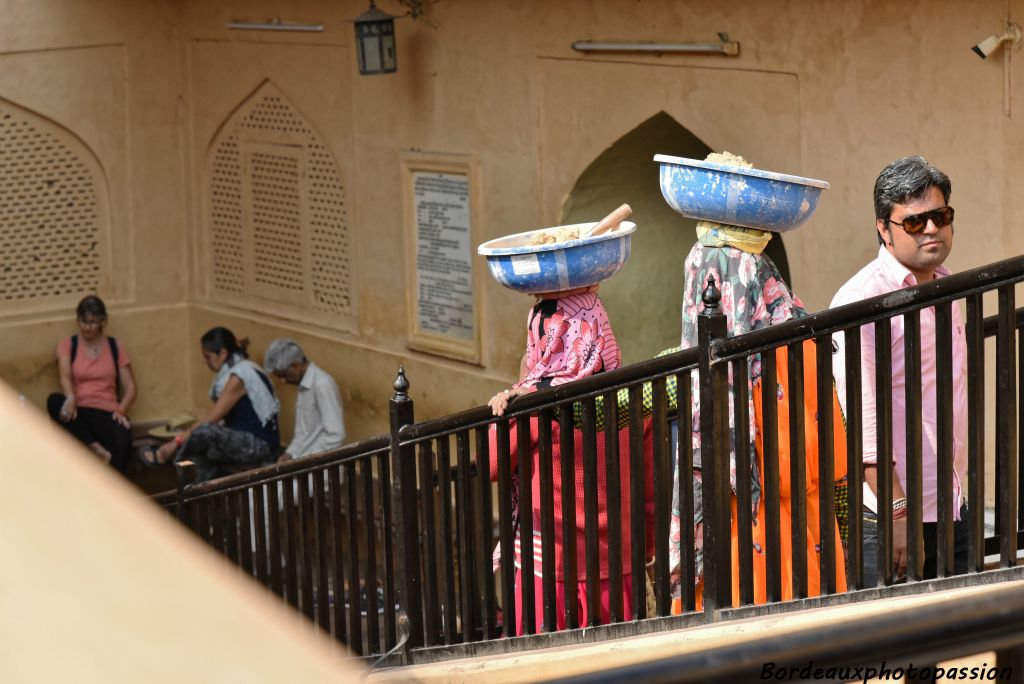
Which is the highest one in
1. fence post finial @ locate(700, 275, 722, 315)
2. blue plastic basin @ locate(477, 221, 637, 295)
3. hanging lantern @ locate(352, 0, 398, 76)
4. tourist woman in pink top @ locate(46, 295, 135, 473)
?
hanging lantern @ locate(352, 0, 398, 76)

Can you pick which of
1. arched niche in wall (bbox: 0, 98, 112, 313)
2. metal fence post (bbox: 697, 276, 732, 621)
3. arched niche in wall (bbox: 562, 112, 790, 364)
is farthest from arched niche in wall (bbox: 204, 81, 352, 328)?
metal fence post (bbox: 697, 276, 732, 621)

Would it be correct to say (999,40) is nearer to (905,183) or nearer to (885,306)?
(905,183)

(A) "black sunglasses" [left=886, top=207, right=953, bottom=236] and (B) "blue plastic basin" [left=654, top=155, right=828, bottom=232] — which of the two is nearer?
(A) "black sunglasses" [left=886, top=207, right=953, bottom=236]

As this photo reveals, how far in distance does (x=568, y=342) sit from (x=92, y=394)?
24.3 ft

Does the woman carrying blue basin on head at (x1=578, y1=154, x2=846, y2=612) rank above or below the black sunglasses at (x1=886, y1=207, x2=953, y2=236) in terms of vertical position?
below

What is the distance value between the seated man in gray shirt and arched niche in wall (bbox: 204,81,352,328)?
3.50 feet

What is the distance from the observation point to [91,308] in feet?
37.5

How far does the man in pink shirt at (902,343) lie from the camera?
4.04 meters

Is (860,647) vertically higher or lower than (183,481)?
higher

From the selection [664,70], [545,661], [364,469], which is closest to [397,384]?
[364,469]

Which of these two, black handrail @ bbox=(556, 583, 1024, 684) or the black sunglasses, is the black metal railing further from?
black handrail @ bbox=(556, 583, 1024, 684)

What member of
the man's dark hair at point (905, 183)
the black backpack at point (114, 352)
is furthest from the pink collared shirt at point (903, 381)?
the black backpack at point (114, 352)

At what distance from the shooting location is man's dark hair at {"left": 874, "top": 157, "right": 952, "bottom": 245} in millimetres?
4137

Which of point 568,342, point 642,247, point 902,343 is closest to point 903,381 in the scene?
point 902,343
